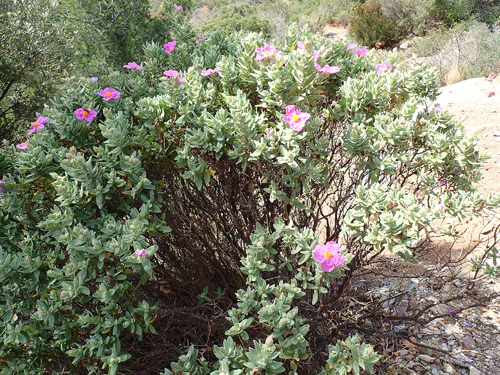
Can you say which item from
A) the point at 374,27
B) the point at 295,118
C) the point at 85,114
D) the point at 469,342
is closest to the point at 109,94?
the point at 85,114

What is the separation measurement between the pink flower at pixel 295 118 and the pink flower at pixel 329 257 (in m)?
0.47

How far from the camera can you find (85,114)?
165cm

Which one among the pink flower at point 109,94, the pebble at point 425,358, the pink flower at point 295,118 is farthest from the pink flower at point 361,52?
the pebble at point 425,358

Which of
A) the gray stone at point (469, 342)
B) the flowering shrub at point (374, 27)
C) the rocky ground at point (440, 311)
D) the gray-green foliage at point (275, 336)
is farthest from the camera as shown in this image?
the flowering shrub at point (374, 27)

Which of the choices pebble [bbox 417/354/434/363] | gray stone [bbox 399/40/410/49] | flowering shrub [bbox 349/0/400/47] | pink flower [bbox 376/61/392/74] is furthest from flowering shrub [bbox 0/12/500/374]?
flowering shrub [bbox 349/0/400/47]

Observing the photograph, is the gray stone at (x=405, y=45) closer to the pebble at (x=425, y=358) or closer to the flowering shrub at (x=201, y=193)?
the flowering shrub at (x=201, y=193)

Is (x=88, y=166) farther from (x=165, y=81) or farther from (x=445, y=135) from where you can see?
(x=445, y=135)

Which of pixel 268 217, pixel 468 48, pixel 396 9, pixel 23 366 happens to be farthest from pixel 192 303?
pixel 396 9

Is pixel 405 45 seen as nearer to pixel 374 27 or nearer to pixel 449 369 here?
pixel 374 27

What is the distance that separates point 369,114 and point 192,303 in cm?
142

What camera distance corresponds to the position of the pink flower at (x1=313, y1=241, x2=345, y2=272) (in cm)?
140

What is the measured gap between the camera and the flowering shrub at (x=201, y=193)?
1429 millimetres

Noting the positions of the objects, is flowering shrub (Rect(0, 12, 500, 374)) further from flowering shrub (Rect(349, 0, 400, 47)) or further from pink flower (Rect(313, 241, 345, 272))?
A: flowering shrub (Rect(349, 0, 400, 47))

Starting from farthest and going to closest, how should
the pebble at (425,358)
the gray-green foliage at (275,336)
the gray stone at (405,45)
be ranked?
the gray stone at (405,45) < the pebble at (425,358) < the gray-green foliage at (275,336)
